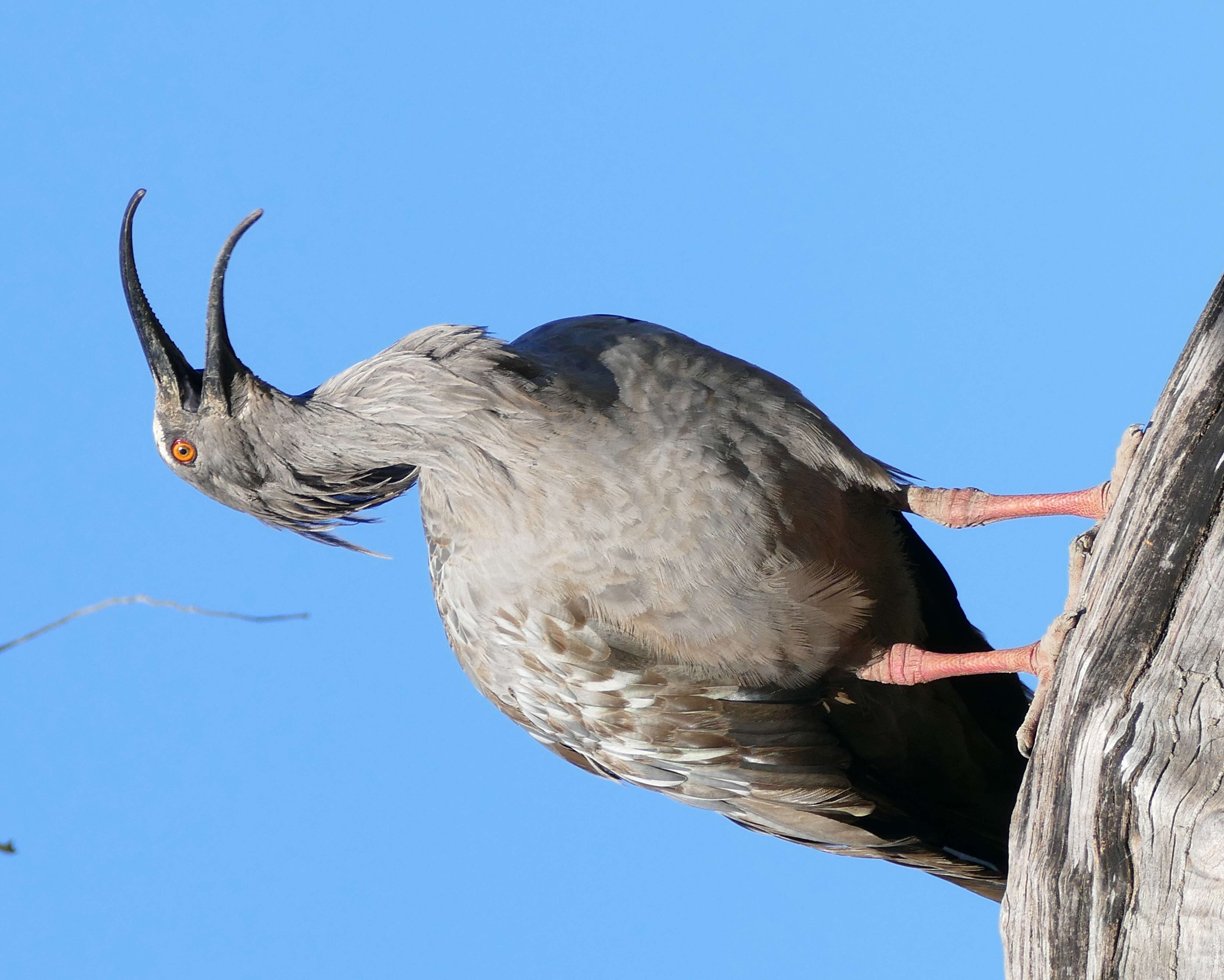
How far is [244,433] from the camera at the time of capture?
15.8 ft

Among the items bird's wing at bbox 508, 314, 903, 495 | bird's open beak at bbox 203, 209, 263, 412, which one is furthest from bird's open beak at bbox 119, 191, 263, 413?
bird's wing at bbox 508, 314, 903, 495

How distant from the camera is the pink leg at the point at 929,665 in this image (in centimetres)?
431

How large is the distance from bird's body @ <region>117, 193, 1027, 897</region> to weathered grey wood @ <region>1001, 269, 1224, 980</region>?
3.86ft

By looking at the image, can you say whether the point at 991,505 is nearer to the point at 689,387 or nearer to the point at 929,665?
the point at 929,665

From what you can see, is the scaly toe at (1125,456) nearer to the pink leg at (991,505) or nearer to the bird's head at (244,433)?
the pink leg at (991,505)

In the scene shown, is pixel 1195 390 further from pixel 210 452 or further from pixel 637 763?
pixel 210 452

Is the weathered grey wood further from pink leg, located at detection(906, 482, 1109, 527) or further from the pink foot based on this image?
pink leg, located at detection(906, 482, 1109, 527)

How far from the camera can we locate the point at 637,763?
5070 millimetres

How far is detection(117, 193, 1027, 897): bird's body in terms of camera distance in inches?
174

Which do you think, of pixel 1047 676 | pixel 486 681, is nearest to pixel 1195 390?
pixel 1047 676

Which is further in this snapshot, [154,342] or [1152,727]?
[154,342]

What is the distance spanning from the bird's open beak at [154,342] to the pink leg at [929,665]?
307cm

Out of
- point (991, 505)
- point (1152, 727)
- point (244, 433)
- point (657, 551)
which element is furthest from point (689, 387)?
point (1152, 727)

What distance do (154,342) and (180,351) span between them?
132 millimetres
